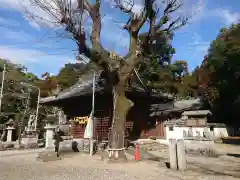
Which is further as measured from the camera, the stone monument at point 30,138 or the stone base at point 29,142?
the stone monument at point 30,138

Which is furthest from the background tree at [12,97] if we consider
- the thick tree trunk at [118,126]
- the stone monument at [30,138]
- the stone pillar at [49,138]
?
the thick tree trunk at [118,126]

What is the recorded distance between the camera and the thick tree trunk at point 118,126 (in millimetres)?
10656

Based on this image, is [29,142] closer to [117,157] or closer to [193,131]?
[117,157]

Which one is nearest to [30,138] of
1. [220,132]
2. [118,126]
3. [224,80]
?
[118,126]

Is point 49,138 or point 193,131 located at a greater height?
point 193,131

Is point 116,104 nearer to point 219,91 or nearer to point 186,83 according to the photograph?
point 219,91

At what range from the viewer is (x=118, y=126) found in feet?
36.2

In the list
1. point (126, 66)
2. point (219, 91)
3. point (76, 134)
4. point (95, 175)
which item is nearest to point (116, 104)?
point (126, 66)

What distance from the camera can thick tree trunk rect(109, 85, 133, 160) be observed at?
35.0ft

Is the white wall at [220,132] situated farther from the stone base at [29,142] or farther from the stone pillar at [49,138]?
the stone base at [29,142]

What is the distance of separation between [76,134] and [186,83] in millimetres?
23982

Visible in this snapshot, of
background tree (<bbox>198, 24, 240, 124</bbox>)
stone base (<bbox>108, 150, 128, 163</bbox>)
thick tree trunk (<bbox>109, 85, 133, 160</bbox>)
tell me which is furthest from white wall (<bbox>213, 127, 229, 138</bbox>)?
stone base (<bbox>108, 150, 128, 163</bbox>)

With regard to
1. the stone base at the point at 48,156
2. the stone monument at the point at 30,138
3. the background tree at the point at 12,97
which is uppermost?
the background tree at the point at 12,97

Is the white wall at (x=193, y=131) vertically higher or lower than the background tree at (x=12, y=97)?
lower
